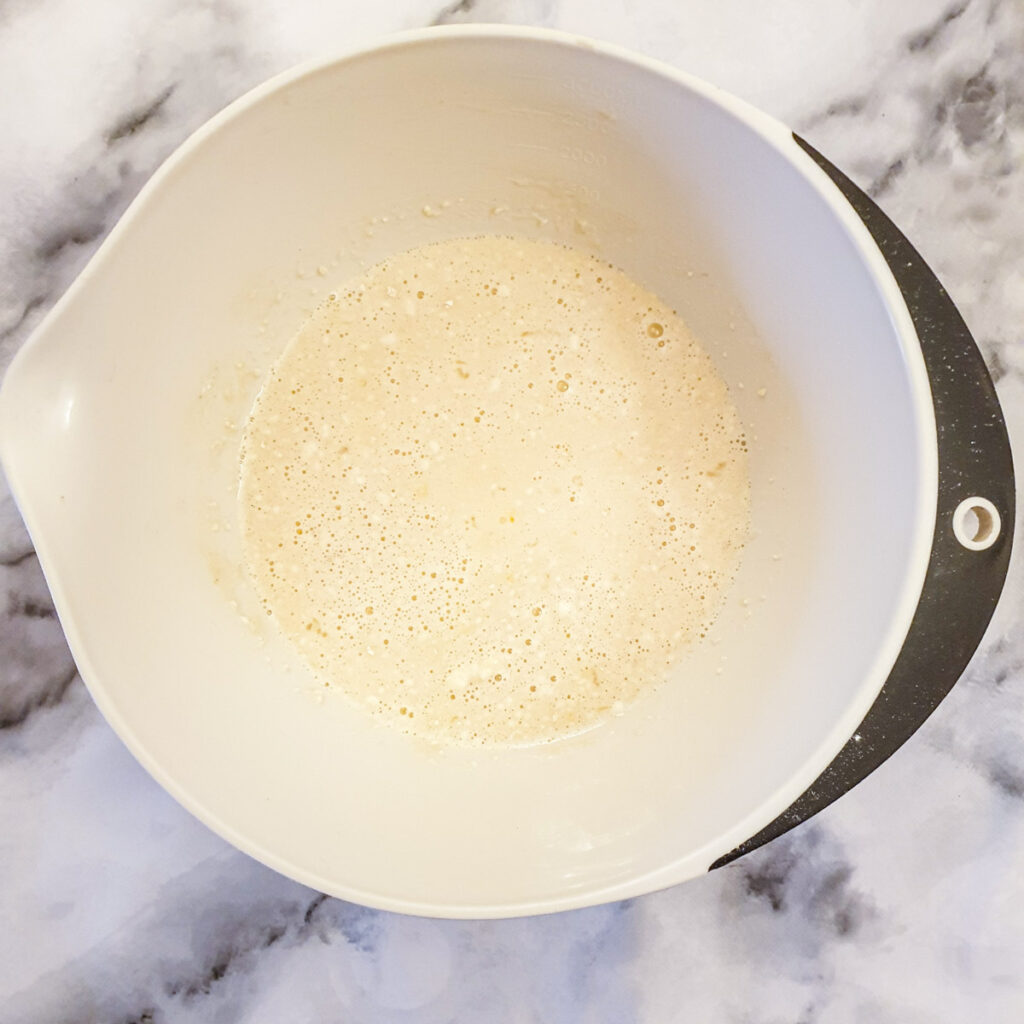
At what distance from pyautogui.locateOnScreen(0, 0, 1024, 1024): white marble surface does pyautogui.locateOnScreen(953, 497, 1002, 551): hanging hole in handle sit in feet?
0.48

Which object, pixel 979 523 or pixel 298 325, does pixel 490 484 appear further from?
pixel 979 523

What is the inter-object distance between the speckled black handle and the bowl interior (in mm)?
70

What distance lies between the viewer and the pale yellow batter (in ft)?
2.68

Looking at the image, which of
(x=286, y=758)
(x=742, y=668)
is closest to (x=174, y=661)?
(x=286, y=758)

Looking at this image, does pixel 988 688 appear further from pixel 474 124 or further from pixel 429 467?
pixel 474 124

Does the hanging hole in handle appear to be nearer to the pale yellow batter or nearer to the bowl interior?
the bowl interior

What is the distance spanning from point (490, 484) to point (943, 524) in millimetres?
392

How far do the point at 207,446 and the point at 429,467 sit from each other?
0.67ft

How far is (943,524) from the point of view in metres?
0.68

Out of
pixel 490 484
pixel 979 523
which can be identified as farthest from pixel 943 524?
pixel 490 484

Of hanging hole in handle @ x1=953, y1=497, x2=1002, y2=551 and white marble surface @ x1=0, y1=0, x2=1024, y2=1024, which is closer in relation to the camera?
hanging hole in handle @ x1=953, y1=497, x2=1002, y2=551

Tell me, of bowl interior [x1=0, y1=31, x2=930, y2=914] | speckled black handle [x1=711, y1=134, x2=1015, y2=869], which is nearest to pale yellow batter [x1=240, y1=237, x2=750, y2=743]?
bowl interior [x1=0, y1=31, x2=930, y2=914]

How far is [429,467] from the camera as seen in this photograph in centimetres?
84

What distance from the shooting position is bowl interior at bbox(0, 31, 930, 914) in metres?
0.62
